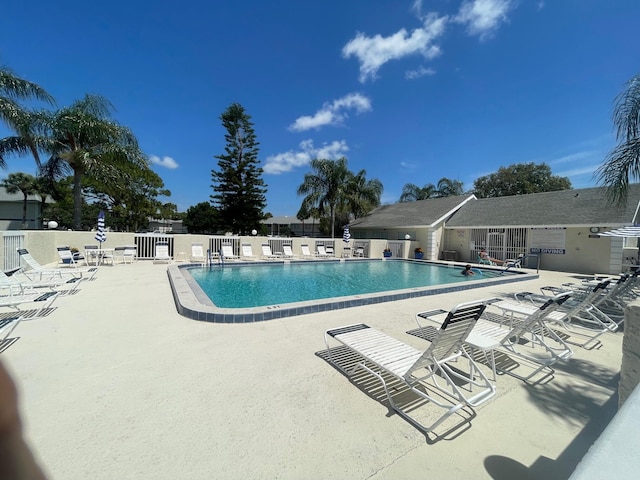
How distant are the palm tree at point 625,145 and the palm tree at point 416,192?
101ft

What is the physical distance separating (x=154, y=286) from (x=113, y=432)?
6523mm

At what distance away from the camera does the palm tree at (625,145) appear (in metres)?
6.44

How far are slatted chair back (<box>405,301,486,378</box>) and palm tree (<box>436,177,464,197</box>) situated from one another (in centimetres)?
3599

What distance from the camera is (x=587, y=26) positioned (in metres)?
9.95

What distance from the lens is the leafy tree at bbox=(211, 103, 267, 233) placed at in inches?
1134

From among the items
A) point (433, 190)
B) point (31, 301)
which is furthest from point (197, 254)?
point (433, 190)

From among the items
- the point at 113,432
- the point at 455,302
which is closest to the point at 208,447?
the point at 113,432

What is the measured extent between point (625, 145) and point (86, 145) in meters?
23.3

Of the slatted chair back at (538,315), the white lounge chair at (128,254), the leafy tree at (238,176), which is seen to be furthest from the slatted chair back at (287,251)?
the slatted chair back at (538,315)

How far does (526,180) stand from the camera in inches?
1385

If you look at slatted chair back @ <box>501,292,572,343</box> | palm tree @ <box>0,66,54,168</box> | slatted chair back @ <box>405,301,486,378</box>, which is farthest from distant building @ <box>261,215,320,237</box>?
slatted chair back @ <box>405,301,486,378</box>

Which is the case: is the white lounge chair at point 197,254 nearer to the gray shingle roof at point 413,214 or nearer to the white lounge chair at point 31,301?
the white lounge chair at point 31,301

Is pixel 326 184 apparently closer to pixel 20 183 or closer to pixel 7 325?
pixel 7 325

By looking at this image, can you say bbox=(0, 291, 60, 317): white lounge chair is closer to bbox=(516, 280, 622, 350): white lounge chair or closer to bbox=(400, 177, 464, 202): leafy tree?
bbox=(516, 280, 622, 350): white lounge chair
